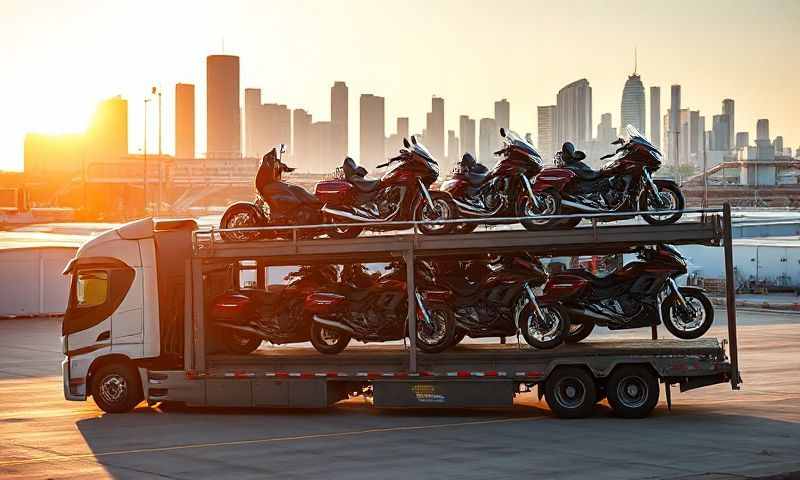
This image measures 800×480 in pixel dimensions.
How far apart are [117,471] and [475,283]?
24.6 feet

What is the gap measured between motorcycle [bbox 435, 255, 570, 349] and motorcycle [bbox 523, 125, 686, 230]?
2.74ft

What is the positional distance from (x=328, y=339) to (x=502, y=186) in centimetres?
398

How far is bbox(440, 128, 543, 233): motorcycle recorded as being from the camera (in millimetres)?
21172

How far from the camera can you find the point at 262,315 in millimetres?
21875

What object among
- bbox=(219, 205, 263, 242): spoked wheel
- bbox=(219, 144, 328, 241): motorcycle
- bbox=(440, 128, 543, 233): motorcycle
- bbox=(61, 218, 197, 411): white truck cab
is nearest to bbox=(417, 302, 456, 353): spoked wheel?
bbox=(440, 128, 543, 233): motorcycle

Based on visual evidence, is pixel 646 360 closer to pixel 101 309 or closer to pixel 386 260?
pixel 386 260

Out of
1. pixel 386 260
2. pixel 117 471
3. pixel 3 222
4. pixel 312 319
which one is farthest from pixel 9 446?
pixel 3 222

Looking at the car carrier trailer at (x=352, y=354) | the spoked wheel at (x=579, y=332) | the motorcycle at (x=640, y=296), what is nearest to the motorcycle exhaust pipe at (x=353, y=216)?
the car carrier trailer at (x=352, y=354)

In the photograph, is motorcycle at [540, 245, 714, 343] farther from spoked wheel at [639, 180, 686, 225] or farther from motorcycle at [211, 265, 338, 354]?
motorcycle at [211, 265, 338, 354]

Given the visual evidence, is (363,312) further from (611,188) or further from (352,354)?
(611,188)

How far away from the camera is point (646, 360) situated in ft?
63.1

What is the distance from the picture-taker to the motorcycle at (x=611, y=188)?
20.6 meters

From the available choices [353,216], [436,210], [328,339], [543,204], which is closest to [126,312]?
[328,339]

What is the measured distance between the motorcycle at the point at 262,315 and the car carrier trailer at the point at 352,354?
0.29 m
